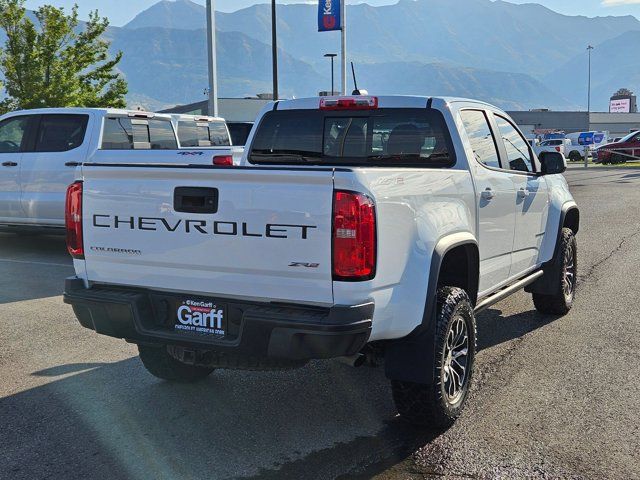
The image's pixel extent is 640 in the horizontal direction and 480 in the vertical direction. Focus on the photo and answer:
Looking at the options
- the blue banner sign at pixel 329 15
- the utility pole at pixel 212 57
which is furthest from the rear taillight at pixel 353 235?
the blue banner sign at pixel 329 15

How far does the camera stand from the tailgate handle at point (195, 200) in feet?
11.6

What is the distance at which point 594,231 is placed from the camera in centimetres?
1237

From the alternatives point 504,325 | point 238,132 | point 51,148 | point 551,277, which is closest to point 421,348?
point 504,325

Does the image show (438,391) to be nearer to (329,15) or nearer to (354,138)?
(354,138)

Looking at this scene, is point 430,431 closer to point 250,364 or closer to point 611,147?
point 250,364

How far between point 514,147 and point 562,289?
151 cm

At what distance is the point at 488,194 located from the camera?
15.5ft

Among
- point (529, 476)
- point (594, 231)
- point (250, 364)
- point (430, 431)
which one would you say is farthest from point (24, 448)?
point (594, 231)

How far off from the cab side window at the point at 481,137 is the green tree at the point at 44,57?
709 inches

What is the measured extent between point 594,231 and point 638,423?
8.88 meters

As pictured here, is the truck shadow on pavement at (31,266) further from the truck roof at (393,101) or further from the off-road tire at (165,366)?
the truck roof at (393,101)

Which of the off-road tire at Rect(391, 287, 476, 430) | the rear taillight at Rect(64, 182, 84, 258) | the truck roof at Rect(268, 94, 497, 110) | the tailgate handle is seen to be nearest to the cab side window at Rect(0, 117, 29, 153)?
the truck roof at Rect(268, 94, 497, 110)

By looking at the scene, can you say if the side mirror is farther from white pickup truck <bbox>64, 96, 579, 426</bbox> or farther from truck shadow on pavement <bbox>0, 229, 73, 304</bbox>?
truck shadow on pavement <bbox>0, 229, 73, 304</bbox>

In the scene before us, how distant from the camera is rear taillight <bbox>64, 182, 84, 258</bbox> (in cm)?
401
